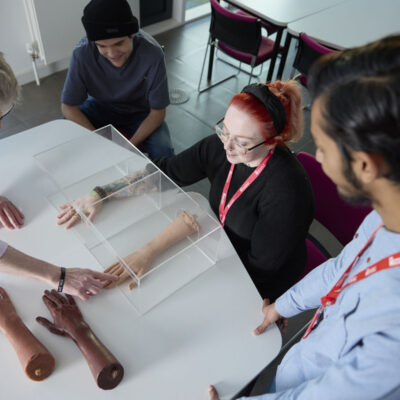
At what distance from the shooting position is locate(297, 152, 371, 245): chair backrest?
1.49 meters

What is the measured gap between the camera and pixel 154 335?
108cm

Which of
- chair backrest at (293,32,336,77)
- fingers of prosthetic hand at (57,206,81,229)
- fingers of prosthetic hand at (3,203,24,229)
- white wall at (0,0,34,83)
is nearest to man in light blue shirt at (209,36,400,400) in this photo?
fingers of prosthetic hand at (57,206,81,229)

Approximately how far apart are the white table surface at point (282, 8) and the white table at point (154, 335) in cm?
232

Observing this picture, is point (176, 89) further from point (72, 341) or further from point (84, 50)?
point (72, 341)

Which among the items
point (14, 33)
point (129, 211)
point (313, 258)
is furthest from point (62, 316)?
point (14, 33)

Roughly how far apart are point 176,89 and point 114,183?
2270mm

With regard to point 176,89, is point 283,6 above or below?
above

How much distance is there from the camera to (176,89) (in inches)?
140

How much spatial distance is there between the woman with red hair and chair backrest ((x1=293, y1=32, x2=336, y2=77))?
129 cm

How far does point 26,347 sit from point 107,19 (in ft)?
4.73

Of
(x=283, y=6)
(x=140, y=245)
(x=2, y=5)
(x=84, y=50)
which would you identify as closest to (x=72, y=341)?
(x=140, y=245)

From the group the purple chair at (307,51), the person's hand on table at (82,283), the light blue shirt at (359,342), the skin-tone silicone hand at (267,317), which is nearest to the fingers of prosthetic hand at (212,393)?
the light blue shirt at (359,342)

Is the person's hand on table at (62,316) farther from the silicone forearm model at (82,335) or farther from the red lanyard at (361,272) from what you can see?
A: the red lanyard at (361,272)

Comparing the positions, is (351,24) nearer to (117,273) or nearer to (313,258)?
(313,258)
